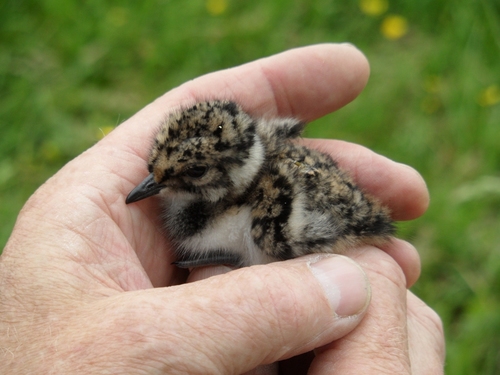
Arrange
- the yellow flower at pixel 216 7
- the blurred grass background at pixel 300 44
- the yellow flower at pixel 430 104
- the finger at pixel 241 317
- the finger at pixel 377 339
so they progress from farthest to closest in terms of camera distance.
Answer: the yellow flower at pixel 216 7, the yellow flower at pixel 430 104, the blurred grass background at pixel 300 44, the finger at pixel 377 339, the finger at pixel 241 317

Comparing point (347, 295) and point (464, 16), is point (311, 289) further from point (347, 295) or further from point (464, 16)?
→ point (464, 16)

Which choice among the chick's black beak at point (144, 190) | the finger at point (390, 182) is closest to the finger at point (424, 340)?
the finger at point (390, 182)

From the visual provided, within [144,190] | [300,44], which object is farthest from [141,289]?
[300,44]

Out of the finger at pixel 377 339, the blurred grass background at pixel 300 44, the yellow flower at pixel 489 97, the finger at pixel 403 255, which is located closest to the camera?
the finger at pixel 377 339

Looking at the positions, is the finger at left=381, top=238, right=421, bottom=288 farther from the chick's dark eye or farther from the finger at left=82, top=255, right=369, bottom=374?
the chick's dark eye

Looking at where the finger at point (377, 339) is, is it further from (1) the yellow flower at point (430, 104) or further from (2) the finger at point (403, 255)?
(1) the yellow flower at point (430, 104)

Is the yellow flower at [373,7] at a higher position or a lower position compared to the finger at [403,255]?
higher

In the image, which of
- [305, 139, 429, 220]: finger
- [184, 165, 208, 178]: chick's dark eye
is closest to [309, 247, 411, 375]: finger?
[305, 139, 429, 220]: finger
